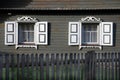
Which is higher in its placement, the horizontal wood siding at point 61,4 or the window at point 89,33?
the horizontal wood siding at point 61,4

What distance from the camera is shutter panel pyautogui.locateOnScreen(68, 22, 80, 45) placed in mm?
15234

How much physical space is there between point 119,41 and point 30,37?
184 inches

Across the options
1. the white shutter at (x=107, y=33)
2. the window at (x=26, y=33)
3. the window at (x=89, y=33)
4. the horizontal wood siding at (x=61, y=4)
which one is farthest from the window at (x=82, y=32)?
the window at (x=26, y=33)

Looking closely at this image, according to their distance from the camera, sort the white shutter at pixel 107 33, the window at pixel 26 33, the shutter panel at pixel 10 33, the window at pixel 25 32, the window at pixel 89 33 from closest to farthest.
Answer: the white shutter at pixel 107 33
the window at pixel 25 32
the shutter panel at pixel 10 33
the window at pixel 89 33
the window at pixel 26 33

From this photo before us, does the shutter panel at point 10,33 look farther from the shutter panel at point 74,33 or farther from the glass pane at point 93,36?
the glass pane at point 93,36

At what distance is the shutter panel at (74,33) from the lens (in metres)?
15.2

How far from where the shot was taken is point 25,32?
15789mm

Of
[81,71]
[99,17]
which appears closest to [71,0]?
[99,17]

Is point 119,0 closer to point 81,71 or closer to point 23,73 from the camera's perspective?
point 81,71

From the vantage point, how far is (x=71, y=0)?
612 inches

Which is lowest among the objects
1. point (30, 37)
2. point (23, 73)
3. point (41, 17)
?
point (23, 73)

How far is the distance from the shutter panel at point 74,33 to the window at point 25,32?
1.24 metres

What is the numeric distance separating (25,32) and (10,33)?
32.9 inches

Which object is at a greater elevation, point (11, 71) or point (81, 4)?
point (81, 4)
